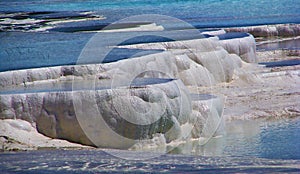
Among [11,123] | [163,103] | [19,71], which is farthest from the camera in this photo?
[19,71]

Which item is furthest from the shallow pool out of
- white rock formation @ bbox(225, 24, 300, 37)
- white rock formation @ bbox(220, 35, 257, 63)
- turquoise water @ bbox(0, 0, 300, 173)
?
white rock formation @ bbox(225, 24, 300, 37)

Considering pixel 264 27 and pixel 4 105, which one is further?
pixel 264 27

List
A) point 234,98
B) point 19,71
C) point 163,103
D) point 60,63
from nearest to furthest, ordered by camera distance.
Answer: point 163,103, point 19,71, point 60,63, point 234,98

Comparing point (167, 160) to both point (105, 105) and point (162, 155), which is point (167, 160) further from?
point (105, 105)

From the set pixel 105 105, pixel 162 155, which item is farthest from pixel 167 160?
pixel 105 105

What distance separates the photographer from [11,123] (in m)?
7.04

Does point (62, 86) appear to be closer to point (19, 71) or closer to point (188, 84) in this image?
point (19, 71)

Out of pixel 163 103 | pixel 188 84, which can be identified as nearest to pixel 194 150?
pixel 163 103

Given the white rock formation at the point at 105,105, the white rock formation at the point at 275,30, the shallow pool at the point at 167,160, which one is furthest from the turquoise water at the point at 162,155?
the white rock formation at the point at 275,30

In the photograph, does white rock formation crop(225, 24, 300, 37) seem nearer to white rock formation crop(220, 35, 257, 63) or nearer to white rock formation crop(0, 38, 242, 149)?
white rock formation crop(220, 35, 257, 63)

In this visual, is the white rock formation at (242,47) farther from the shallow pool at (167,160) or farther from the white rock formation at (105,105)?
the shallow pool at (167,160)

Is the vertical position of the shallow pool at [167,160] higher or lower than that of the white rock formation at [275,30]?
lower

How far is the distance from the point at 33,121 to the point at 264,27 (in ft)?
45.8

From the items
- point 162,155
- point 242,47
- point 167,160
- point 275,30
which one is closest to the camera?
point 167,160
